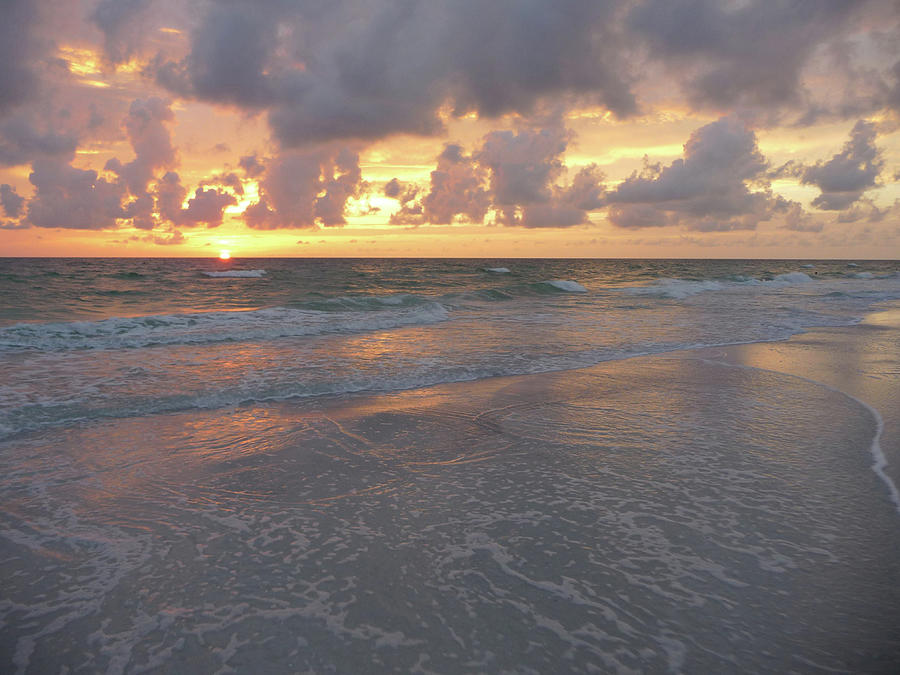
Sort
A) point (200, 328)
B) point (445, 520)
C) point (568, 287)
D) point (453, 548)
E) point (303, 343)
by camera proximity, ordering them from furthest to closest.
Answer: point (568, 287), point (200, 328), point (303, 343), point (445, 520), point (453, 548)

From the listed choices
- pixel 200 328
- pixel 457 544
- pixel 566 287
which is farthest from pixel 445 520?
pixel 566 287

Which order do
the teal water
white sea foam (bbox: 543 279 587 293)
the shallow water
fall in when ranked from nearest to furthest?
the shallow water
the teal water
white sea foam (bbox: 543 279 587 293)

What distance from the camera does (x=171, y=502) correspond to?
166 inches

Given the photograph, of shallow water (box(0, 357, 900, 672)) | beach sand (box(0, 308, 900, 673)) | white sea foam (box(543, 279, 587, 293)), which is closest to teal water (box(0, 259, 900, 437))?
beach sand (box(0, 308, 900, 673))

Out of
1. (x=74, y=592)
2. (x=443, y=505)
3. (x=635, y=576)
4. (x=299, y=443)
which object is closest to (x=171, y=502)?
(x=74, y=592)

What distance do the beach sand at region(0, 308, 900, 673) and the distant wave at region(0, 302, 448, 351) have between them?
7564 millimetres

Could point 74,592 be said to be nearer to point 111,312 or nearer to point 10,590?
point 10,590

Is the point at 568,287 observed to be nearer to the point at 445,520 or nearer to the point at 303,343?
the point at 303,343

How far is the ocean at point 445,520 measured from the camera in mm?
2611

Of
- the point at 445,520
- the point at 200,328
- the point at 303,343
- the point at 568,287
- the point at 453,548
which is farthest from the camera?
the point at 568,287

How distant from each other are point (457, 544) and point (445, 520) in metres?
0.35

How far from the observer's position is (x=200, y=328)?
1584 cm

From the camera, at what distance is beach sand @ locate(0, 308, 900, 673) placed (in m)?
2.58

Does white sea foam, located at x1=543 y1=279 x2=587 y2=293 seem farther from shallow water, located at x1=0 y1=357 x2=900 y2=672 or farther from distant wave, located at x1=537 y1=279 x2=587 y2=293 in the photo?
shallow water, located at x1=0 y1=357 x2=900 y2=672
